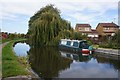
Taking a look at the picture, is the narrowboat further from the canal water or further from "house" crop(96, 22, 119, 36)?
"house" crop(96, 22, 119, 36)

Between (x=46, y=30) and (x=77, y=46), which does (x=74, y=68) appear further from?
(x=46, y=30)

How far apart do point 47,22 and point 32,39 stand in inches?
162

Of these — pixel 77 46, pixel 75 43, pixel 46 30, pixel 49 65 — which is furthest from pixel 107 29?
pixel 49 65

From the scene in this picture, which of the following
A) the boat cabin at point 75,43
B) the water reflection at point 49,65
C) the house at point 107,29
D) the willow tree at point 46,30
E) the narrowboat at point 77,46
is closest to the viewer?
the water reflection at point 49,65

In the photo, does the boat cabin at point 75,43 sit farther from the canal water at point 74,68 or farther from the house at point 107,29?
the house at point 107,29

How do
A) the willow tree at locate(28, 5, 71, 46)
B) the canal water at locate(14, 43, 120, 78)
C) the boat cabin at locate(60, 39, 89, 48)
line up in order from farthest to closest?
the willow tree at locate(28, 5, 71, 46) < the boat cabin at locate(60, 39, 89, 48) < the canal water at locate(14, 43, 120, 78)

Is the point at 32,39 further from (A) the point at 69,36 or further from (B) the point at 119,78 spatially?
(B) the point at 119,78

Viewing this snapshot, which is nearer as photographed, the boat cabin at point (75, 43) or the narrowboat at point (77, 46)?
the narrowboat at point (77, 46)

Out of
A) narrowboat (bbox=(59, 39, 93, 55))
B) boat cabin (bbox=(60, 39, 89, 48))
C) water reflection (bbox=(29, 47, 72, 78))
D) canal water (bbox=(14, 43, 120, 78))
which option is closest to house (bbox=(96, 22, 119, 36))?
narrowboat (bbox=(59, 39, 93, 55))

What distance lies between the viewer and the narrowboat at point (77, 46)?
32.4 m

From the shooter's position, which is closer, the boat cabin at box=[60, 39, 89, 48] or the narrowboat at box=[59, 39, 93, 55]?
the narrowboat at box=[59, 39, 93, 55]

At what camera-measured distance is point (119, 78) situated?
14.1 metres

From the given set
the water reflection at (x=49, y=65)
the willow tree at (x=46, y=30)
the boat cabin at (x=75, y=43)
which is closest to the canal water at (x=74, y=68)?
the water reflection at (x=49, y=65)

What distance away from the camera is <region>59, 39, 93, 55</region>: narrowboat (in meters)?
32.4
